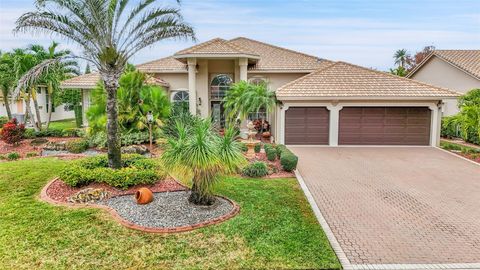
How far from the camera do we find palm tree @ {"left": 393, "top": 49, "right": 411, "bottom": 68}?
1991 inches

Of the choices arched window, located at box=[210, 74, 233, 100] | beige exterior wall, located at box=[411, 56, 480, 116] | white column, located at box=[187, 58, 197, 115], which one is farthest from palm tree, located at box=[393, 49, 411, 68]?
white column, located at box=[187, 58, 197, 115]

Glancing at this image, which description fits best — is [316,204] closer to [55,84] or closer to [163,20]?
[163,20]

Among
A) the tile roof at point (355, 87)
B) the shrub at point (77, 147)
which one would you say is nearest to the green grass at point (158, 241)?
the shrub at point (77, 147)

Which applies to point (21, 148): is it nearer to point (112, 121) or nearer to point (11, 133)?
point (11, 133)

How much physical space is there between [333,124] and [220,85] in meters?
8.75

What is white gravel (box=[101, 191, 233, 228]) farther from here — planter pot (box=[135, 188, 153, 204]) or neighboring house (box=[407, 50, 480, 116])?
neighboring house (box=[407, 50, 480, 116])

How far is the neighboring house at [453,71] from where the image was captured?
73.6ft

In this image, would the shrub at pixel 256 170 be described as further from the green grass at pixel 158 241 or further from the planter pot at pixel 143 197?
the planter pot at pixel 143 197

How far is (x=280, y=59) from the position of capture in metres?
24.0

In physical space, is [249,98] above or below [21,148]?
above

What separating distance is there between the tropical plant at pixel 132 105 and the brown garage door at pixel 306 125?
7.09 meters

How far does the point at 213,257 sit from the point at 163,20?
853cm

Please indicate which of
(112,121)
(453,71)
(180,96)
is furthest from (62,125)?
(453,71)

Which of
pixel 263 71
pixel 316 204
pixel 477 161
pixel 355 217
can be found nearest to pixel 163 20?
pixel 316 204
